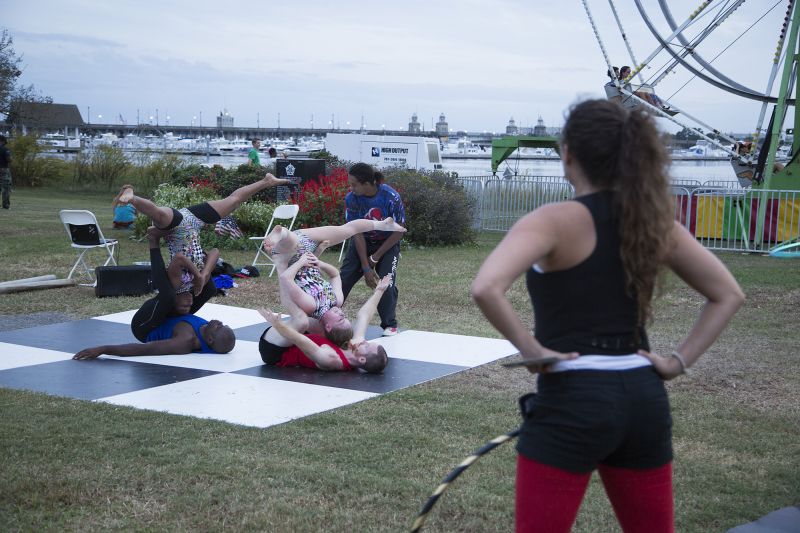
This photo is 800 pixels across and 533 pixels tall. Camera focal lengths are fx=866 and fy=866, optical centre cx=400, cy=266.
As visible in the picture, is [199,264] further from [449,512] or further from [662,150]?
[662,150]

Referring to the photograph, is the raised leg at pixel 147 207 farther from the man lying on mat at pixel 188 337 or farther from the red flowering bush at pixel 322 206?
the red flowering bush at pixel 322 206

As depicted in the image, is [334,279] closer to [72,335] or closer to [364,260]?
[364,260]

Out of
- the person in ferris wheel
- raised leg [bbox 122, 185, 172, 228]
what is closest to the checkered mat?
raised leg [bbox 122, 185, 172, 228]

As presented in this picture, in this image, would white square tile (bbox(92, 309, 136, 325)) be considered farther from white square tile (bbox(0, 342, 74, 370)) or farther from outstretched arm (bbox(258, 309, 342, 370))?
outstretched arm (bbox(258, 309, 342, 370))

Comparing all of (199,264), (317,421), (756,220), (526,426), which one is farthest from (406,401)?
(756,220)

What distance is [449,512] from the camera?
419cm

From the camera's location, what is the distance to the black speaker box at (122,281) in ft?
35.4

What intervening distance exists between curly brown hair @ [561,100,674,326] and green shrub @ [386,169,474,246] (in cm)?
1452

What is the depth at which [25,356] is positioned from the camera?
761 cm

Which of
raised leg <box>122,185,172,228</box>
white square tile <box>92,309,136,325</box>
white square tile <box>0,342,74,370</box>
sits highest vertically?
raised leg <box>122,185,172,228</box>

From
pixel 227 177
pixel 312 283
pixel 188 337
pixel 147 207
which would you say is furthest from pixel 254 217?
pixel 147 207

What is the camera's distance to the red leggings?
90.8 inches

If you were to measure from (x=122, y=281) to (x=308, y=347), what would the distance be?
4.68 metres

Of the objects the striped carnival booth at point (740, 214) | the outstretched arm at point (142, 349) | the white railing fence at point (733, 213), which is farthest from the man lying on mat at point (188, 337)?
the striped carnival booth at point (740, 214)
